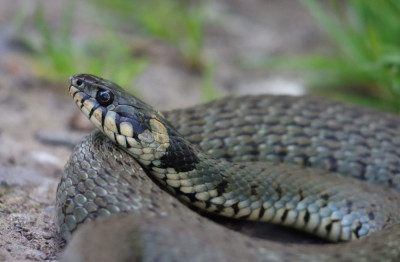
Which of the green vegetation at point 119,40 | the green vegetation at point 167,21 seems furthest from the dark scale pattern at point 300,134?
the green vegetation at point 167,21

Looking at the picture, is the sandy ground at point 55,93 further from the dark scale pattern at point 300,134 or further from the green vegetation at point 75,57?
the dark scale pattern at point 300,134

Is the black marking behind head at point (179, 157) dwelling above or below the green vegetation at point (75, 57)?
below

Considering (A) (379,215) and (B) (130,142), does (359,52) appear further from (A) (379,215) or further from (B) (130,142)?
(B) (130,142)

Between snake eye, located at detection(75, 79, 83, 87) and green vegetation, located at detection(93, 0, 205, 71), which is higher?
green vegetation, located at detection(93, 0, 205, 71)

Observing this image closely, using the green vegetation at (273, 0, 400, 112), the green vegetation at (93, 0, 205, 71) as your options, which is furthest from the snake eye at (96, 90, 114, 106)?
the green vegetation at (93, 0, 205, 71)

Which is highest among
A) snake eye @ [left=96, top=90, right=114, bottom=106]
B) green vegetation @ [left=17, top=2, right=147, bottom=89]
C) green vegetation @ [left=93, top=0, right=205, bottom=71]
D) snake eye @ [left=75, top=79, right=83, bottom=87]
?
green vegetation @ [left=93, top=0, right=205, bottom=71]

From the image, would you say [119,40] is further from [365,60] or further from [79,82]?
[79,82]

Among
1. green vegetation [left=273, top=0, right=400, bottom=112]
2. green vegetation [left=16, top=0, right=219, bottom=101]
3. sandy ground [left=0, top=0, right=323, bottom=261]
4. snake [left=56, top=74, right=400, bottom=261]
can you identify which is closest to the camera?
snake [left=56, top=74, right=400, bottom=261]

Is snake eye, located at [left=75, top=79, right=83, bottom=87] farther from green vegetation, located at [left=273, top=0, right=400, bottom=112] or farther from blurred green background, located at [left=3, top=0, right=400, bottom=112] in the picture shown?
green vegetation, located at [left=273, top=0, right=400, bottom=112]
